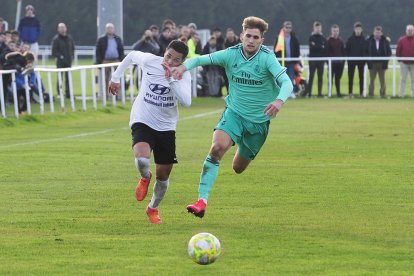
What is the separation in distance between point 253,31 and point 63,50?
2387 cm

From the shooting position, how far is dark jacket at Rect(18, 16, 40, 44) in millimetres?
37219

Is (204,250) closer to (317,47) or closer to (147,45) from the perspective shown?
A: (147,45)

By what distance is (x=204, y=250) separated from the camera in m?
9.67

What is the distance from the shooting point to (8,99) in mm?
29328

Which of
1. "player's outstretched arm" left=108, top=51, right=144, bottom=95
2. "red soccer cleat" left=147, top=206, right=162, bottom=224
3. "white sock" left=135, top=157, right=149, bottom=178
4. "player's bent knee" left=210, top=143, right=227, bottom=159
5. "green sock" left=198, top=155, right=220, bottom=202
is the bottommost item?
"red soccer cleat" left=147, top=206, right=162, bottom=224

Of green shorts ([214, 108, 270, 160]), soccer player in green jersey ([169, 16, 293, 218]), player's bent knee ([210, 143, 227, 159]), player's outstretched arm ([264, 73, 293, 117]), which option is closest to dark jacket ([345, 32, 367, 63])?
green shorts ([214, 108, 270, 160])

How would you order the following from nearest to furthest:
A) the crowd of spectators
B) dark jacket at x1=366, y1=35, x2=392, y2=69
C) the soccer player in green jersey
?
the soccer player in green jersey → the crowd of spectators → dark jacket at x1=366, y1=35, x2=392, y2=69

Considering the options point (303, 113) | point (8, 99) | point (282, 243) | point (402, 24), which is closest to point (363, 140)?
point (303, 113)

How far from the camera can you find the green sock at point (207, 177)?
40.2 ft

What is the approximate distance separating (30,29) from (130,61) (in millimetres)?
25025

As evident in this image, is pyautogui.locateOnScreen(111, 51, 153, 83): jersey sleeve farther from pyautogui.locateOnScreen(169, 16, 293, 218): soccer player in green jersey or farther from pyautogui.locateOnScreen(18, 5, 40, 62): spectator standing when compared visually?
pyautogui.locateOnScreen(18, 5, 40, 62): spectator standing

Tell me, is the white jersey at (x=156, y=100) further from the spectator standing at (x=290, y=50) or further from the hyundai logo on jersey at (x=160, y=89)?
the spectator standing at (x=290, y=50)

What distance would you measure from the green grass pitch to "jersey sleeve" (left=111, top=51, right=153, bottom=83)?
1.38 meters

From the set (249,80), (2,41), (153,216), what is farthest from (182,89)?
(2,41)
